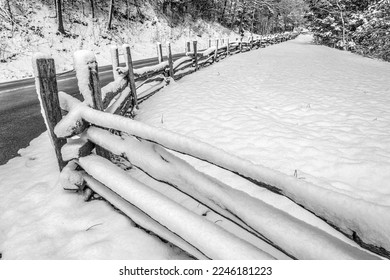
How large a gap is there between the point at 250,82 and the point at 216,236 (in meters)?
6.85

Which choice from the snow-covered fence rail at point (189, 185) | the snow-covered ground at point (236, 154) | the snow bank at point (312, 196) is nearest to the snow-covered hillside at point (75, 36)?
the snow-covered ground at point (236, 154)

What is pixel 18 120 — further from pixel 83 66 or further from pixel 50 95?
pixel 83 66

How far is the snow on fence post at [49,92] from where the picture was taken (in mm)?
2316

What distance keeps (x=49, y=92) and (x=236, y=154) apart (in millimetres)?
2263

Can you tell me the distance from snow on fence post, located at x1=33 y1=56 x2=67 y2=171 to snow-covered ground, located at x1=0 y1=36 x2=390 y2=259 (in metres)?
0.53

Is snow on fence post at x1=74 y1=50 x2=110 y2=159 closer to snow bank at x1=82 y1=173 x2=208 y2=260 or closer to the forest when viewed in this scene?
snow bank at x1=82 y1=173 x2=208 y2=260

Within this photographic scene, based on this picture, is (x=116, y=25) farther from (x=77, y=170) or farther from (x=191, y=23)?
(x=77, y=170)

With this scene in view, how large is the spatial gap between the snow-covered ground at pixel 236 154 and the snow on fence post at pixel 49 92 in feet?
1.74

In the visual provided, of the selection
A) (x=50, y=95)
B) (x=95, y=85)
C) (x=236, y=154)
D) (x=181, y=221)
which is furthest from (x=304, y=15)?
(x=181, y=221)

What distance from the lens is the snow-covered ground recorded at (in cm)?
188

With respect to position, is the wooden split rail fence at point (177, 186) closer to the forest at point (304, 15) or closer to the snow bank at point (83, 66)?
the snow bank at point (83, 66)

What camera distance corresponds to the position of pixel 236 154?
3.25 meters

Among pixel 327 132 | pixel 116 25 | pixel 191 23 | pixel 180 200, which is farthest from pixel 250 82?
pixel 191 23

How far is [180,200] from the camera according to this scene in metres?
2.40
